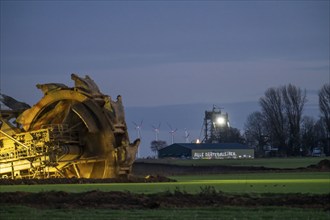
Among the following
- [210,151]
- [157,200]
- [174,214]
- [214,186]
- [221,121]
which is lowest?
[174,214]

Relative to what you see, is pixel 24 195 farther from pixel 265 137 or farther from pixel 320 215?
pixel 265 137

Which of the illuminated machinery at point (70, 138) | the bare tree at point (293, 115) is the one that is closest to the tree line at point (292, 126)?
the bare tree at point (293, 115)

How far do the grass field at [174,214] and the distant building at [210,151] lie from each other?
12325cm

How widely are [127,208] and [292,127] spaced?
122 metres

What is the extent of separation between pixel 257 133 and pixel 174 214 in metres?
153

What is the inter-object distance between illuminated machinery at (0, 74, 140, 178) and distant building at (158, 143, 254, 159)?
105m

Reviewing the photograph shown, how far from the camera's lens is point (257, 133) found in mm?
170250

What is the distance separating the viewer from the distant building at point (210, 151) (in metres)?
146

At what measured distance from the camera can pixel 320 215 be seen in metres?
18.0

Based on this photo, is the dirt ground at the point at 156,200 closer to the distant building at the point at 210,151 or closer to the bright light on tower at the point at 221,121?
the distant building at the point at 210,151

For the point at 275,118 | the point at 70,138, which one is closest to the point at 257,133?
the point at 275,118

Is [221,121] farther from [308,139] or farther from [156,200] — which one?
[156,200]

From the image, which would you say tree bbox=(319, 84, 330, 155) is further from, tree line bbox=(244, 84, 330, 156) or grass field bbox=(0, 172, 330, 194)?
grass field bbox=(0, 172, 330, 194)

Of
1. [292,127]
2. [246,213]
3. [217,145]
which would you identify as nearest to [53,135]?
[246,213]
